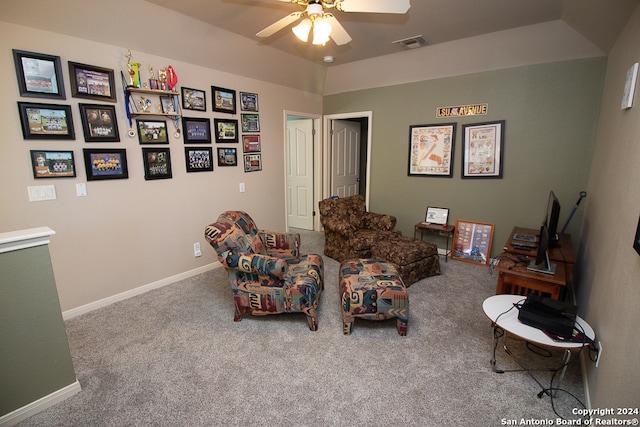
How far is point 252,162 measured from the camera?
161 inches

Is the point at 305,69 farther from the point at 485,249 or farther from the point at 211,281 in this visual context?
the point at 485,249

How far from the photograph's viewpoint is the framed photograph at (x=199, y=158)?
11.0 feet

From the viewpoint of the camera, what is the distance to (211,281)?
3434 millimetres

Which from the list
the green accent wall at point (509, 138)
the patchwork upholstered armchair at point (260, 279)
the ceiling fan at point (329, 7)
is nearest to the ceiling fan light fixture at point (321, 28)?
the ceiling fan at point (329, 7)

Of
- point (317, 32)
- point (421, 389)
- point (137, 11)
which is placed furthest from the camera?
point (137, 11)

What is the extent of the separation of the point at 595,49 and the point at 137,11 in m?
4.44

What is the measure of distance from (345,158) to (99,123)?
3.84 meters

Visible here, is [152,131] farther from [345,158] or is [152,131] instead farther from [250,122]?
[345,158]

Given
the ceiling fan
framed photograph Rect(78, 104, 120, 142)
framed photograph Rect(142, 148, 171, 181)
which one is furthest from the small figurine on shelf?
the ceiling fan

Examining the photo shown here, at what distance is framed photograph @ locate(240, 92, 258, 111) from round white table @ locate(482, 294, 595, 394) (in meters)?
3.50

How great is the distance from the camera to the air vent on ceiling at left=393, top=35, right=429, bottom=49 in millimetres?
3488

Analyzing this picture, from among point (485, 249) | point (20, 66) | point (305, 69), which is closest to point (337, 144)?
point (305, 69)

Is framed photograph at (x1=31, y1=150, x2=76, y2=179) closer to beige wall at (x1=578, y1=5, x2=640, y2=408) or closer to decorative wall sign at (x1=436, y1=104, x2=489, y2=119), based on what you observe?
beige wall at (x1=578, y1=5, x2=640, y2=408)

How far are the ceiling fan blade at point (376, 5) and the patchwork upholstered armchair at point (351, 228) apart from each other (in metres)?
2.32
